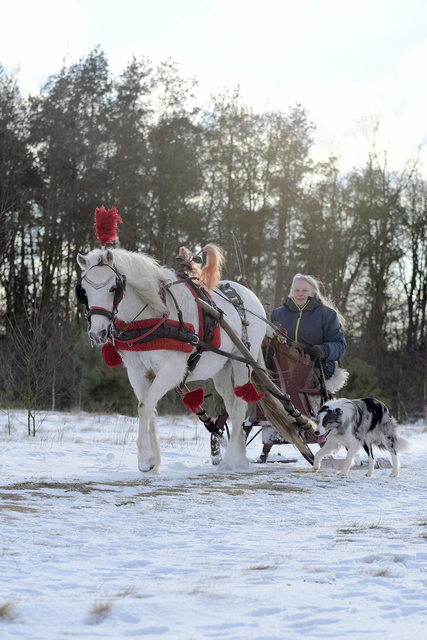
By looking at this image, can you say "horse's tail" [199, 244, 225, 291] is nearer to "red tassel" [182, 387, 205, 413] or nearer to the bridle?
"red tassel" [182, 387, 205, 413]

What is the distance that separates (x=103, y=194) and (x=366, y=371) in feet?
33.0

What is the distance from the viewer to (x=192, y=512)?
406cm

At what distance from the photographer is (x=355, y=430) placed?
6.89m

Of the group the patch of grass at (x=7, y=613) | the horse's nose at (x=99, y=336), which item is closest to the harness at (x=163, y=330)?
the horse's nose at (x=99, y=336)

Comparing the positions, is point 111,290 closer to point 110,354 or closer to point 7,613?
point 110,354

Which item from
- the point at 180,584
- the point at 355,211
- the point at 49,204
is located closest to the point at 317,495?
the point at 180,584

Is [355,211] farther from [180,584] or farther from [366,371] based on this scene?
[180,584]

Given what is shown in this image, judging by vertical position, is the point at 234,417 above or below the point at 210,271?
below

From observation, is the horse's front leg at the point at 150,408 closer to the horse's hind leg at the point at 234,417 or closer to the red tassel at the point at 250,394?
the red tassel at the point at 250,394

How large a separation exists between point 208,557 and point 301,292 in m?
5.08

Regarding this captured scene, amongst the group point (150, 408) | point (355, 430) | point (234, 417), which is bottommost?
point (355, 430)

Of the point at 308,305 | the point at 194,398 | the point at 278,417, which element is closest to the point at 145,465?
the point at 194,398

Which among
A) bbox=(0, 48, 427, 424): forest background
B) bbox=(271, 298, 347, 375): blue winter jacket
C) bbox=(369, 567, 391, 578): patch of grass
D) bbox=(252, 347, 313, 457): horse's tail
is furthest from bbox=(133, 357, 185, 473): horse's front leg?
bbox=(0, 48, 427, 424): forest background

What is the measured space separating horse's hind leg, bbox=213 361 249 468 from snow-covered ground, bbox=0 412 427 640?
82 cm
